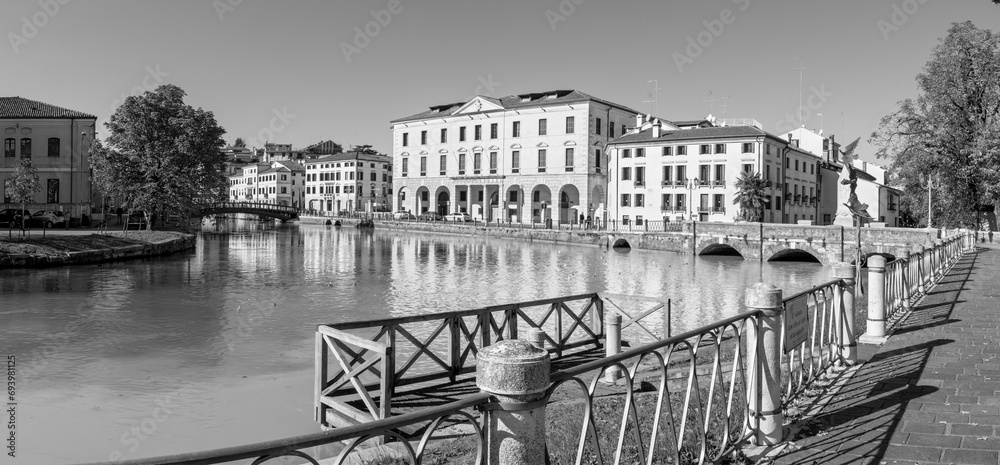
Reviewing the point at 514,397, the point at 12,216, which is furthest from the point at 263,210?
the point at 514,397

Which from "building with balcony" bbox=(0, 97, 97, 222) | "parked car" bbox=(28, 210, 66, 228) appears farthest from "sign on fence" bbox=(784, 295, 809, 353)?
"building with balcony" bbox=(0, 97, 97, 222)

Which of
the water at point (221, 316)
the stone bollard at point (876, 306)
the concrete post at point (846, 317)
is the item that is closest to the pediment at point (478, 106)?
the water at point (221, 316)

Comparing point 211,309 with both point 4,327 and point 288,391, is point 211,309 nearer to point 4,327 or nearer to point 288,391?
point 4,327

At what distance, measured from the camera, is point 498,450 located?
311 cm

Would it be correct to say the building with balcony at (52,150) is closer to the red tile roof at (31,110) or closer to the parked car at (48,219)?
the red tile roof at (31,110)

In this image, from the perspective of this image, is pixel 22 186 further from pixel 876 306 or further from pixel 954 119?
pixel 954 119

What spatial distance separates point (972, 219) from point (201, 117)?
49444 millimetres

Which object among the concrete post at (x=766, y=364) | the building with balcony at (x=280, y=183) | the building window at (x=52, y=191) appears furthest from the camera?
the building with balcony at (x=280, y=183)

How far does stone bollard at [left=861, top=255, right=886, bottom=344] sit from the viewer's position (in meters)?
9.98

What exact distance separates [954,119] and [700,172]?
2243 cm

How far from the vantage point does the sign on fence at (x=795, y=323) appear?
5.88m

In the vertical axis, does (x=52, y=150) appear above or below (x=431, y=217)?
above

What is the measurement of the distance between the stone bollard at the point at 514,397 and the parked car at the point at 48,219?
167ft

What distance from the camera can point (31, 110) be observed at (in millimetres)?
50594
